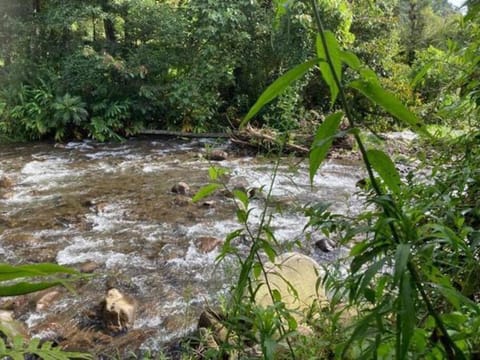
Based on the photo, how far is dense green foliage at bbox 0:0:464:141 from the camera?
29.5ft

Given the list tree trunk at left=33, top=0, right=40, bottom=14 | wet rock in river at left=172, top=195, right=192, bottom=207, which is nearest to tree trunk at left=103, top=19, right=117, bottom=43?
tree trunk at left=33, top=0, right=40, bottom=14

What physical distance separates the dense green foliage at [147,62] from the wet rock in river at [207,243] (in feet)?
15.7

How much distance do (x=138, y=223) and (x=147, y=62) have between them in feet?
19.0

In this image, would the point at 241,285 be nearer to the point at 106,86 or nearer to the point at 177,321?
the point at 177,321

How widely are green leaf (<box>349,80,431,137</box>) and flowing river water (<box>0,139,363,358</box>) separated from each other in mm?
839

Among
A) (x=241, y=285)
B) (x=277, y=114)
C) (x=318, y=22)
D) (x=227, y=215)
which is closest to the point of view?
(x=318, y=22)

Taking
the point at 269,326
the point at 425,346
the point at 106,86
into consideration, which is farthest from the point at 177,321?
the point at 106,86

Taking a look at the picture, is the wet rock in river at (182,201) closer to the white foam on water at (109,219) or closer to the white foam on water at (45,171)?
the white foam on water at (109,219)

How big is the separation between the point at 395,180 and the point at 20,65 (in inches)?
433

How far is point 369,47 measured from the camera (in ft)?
34.1

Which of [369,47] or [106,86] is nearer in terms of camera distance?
[106,86]

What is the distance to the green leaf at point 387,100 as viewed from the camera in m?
0.54

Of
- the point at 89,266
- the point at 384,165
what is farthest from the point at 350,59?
the point at 89,266

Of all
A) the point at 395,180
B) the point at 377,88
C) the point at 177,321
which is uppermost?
the point at 377,88
